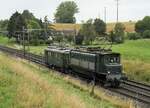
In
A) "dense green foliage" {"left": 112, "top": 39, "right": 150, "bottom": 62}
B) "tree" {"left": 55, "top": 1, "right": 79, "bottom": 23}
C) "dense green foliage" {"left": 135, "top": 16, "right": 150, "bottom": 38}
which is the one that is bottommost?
"dense green foliage" {"left": 112, "top": 39, "right": 150, "bottom": 62}

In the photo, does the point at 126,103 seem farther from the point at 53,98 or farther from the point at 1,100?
the point at 1,100

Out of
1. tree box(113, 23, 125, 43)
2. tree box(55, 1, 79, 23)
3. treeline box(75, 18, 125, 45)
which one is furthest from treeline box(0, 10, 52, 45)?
tree box(55, 1, 79, 23)

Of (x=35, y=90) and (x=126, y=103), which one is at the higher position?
(x=35, y=90)

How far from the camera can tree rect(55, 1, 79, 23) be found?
19538 cm

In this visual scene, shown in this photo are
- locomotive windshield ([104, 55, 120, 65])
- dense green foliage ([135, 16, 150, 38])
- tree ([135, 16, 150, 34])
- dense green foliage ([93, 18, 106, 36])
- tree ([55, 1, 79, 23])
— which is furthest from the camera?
tree ([55, 1, 79, 23])

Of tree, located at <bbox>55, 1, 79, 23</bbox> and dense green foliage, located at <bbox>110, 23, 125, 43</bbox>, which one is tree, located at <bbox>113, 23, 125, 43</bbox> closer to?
dense green foliage, located at <bbox>110, 23, 125, 43</bbox>

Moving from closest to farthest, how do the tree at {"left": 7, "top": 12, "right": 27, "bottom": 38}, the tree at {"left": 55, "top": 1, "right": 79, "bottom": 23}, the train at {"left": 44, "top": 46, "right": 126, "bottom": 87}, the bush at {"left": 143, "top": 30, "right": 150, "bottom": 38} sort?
1. the train at {"left": 44, "top": 46, "right": 126, "bottom": 87}
2. the bush at {"left": 143, "top": 30, "right": 150, "bottom": 38}
3. the tree at {"left": 7, "top": 12, "right": 27, "bottom": 38}
4. the tree at {"left": 55, "top": 1, "right": 79, "bottom": 23}

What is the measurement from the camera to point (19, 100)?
15.0m

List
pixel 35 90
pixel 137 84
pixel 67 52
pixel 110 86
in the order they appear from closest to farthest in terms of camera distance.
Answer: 1. pixel 35 90
2. pixel 110 86
3. pixel 137 84
4. pixel 67 52

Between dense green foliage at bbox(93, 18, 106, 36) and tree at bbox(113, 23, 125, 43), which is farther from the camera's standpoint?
dense green foliage at bbox(93, 18, 106, 36)

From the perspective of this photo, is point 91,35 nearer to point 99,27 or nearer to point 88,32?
point 88,32

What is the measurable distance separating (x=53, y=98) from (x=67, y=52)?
85.8ft

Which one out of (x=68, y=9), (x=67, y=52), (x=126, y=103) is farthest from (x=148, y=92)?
(x=68, y=9)

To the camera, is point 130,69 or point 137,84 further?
point 130,69
